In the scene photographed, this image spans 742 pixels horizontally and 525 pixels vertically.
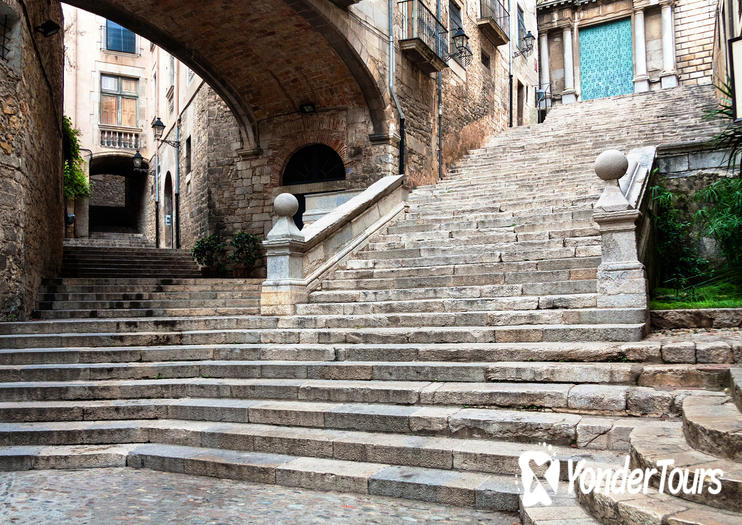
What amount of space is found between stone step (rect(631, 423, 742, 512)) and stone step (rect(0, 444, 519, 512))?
2.41 ft

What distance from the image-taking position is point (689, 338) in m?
5.05

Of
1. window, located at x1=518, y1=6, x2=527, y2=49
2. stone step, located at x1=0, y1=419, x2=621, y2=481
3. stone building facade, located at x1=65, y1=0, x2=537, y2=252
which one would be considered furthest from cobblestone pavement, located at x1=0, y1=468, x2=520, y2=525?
window, located at x1=518, y1=6, x2=527, y2=49

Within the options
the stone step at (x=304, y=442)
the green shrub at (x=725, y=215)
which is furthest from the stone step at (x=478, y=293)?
the stone step at (x=304, y=442)

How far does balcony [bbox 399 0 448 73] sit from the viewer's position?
13.7 metres

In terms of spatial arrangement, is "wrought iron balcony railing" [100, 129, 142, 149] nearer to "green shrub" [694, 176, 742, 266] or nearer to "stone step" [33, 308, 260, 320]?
"stone step" [33, 308, 260, 320]

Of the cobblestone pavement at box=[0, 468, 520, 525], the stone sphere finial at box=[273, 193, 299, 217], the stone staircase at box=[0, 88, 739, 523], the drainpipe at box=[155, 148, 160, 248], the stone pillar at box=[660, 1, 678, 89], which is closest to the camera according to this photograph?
the cobblestone pavement at box=[0, 468, 520, 525]

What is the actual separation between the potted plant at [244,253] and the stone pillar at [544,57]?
15481 millimetres

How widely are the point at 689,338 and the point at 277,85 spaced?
34.3ft

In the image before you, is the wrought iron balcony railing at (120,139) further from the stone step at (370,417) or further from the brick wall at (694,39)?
the stone step at (370,417)

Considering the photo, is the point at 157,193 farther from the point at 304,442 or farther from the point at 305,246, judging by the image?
the point at 304,442

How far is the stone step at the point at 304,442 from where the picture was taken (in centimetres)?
396

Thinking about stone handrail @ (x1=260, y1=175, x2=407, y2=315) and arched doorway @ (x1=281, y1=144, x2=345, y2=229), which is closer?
stone handrail @ (x1=260, y1=175, x2=407, y2=315)

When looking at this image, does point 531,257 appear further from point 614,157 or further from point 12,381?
point 12,381

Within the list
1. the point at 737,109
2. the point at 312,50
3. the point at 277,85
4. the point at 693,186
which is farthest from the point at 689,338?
the point at 277,85
